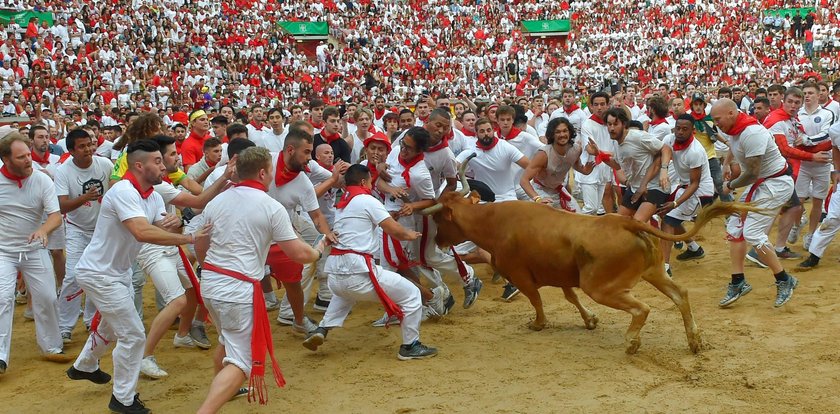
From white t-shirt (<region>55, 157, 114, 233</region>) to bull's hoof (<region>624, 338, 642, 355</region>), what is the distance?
4.95 metres

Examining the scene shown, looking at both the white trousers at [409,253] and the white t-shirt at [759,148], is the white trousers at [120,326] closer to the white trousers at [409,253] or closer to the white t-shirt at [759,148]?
the white trousers at [409,253]

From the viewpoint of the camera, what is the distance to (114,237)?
591 cm

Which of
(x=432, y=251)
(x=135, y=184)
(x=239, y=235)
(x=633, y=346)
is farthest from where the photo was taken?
(x=432, y=251)

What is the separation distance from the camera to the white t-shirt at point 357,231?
6.92 metres

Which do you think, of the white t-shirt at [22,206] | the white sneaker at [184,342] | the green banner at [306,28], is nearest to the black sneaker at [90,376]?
the white sneaker at [184,342]

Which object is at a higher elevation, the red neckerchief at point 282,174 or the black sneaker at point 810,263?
the red neckerchief at point 282,174

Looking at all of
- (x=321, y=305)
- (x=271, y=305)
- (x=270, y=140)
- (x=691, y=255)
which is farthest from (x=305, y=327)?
(x=691, y=255)

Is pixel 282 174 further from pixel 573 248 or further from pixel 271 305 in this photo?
pixel 573 248

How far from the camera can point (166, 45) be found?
29109mm

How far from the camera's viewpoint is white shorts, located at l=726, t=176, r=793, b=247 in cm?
793

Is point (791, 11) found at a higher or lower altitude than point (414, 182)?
lower

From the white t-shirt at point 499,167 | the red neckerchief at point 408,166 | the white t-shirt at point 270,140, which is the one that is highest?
the red neckerchief at point 408,166

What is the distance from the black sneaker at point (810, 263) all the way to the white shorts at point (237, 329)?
265 inches

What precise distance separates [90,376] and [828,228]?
7.71m
